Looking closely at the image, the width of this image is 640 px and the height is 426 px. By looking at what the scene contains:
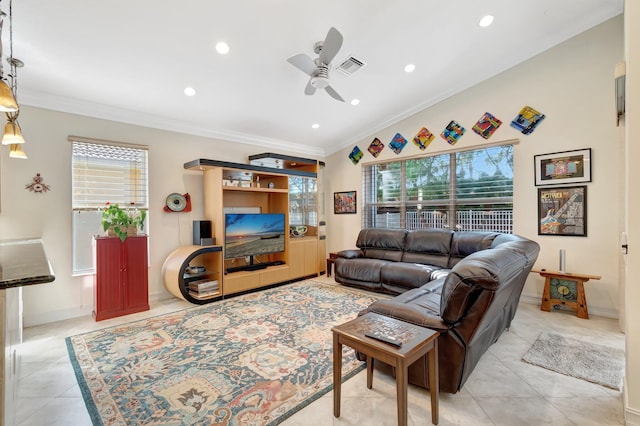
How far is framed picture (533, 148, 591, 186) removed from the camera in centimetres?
372

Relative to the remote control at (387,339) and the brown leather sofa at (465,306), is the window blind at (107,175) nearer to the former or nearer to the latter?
the brown leather sofa at (465,306)

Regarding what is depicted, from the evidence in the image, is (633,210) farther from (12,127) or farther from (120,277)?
(120,277)

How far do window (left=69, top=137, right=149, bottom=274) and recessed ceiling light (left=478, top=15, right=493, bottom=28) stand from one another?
456 centimetres

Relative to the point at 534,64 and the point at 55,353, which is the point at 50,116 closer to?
the point at 55,353

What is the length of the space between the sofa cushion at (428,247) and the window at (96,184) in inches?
161

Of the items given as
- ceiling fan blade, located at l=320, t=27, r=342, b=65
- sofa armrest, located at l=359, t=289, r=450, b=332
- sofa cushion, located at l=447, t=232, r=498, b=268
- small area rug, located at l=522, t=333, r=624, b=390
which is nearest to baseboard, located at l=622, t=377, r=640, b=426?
small area rug, located at l=522, t=333, r=624, b=390

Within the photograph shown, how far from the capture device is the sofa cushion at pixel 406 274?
4.06m

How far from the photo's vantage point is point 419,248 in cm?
477

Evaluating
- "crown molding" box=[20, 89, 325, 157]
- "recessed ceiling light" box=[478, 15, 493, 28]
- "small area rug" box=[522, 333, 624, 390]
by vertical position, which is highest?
"recessed ceiling light" box=[478, 15, 493, 28]

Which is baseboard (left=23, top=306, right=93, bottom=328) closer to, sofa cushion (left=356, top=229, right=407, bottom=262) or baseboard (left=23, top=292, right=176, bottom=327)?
baseboard (left=23, top=292, right=176, bottom=327)

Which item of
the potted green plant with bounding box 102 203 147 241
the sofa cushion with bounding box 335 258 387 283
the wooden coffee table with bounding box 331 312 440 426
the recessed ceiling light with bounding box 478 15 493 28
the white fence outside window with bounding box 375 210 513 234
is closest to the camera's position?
the wooden coffee table with bounding box 331 312 440 426

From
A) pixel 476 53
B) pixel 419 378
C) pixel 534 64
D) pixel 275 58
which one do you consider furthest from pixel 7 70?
pixel 534 64

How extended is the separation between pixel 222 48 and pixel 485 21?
2953 millimetres

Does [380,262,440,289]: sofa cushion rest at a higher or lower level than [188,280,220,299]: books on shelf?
higher
